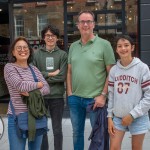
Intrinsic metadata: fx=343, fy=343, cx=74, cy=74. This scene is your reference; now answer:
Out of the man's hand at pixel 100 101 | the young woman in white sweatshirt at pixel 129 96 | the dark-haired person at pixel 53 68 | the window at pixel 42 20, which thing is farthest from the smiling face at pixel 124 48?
the window at pixel 42 20

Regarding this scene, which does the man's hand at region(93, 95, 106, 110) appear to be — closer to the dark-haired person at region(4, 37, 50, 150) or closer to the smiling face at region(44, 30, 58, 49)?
the dark-haired person at region(4, 37, 50, 150)

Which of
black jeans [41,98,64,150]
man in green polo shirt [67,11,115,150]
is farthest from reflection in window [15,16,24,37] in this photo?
man in green polo shirt [67,11,115,150]

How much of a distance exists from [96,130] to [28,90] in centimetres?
102

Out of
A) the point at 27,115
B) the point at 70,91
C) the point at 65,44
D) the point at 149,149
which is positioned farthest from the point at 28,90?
the point at 65,44

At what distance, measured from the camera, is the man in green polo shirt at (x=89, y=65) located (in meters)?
4.07

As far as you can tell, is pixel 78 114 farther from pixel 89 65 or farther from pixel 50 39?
pixel 50 39

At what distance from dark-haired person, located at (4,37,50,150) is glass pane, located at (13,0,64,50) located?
4188 mm

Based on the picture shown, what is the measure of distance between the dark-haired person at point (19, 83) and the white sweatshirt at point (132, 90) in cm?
83

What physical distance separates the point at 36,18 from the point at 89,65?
14.2ft

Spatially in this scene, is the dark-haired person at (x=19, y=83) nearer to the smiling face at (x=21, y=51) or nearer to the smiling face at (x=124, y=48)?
the smiling face at (x=21, y=51)

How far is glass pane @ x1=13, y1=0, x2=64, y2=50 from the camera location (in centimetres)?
788

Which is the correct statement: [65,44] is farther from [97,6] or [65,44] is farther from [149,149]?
[149,149]

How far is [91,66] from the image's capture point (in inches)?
160

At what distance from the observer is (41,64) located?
14.6ft
